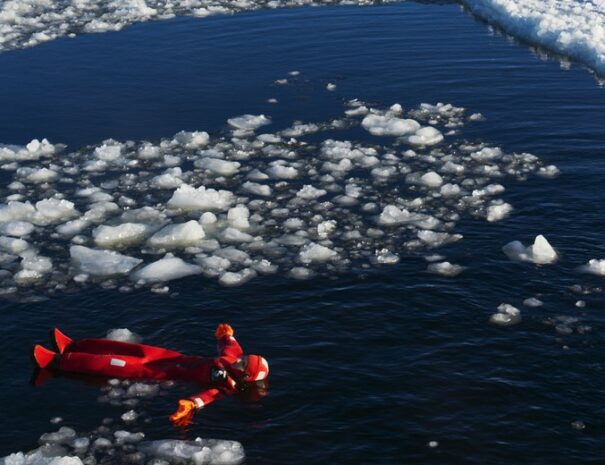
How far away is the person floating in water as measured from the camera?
944 centimetres

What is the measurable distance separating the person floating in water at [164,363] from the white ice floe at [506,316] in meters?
2.63

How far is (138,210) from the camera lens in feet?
44.0

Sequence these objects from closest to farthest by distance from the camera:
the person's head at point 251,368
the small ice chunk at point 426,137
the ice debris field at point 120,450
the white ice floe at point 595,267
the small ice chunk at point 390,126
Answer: the ice debris field at point 120,450 → the person's head at point 251,368 → the white ice floe at point 595,267 → the small ice chunk at point 426,137 → the small ice chunk at point 390,126

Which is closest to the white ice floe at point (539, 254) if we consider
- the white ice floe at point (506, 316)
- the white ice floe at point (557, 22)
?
the white ice floe at point (506, 316)

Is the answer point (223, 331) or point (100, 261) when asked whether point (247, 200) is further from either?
point (223, 331)

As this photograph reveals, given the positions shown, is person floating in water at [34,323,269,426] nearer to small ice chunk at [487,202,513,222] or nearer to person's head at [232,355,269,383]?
person's head at [232,355,269,383]

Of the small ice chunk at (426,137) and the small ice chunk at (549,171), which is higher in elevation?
the small ice chunk at (426,137)

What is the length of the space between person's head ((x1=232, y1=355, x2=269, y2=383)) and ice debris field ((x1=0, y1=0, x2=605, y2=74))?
1250 centimetres

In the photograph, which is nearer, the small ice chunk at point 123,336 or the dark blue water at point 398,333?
the dark blue water at point 398,333

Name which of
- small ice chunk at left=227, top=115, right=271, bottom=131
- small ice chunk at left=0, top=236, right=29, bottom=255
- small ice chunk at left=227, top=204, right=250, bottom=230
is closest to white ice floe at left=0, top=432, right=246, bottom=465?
small ice chunk at left=0, top=236, right=29, bottom=255

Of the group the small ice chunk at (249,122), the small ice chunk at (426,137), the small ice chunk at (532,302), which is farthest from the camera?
the small ice chunk at (249,122)

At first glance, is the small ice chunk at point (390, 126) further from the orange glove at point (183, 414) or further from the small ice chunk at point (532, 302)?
the orange glove at point (183, 414)

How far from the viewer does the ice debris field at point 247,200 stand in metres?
11.9

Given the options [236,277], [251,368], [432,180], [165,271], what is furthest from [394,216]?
[251,368]
